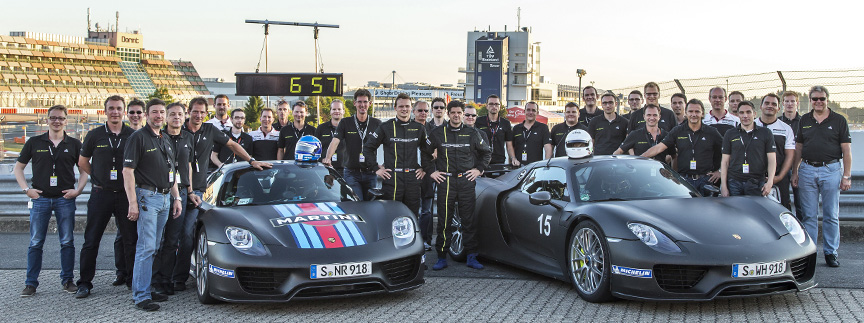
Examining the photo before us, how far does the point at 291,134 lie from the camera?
10.6 metres

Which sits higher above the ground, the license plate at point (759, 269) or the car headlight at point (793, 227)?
the car headlight at point (793, 227)

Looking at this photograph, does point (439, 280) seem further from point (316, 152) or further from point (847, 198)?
point (847, 198)

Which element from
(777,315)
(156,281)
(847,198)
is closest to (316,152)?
(156,281)

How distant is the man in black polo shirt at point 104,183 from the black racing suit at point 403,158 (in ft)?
8.29

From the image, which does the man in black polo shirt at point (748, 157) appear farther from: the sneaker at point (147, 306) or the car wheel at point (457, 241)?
the sneaker at point (147, 306)

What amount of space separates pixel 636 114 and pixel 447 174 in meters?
3.28

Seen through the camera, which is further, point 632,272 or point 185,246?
point 185,246

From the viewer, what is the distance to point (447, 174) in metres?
8.31

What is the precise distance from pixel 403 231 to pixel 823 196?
4443 millimetres

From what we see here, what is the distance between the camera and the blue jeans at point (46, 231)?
731 cm

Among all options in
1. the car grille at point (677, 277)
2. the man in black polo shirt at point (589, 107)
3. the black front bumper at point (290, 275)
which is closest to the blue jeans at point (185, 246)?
the black front bumper at point (290, 275)

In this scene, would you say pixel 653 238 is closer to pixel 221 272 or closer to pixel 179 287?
pixel 221 272

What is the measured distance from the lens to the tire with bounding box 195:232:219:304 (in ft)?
21.2

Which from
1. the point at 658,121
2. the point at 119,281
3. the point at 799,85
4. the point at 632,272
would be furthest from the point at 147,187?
the point at 799,85
